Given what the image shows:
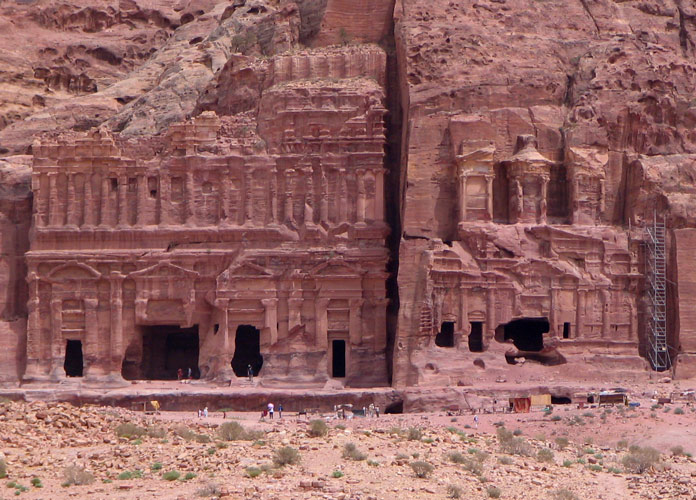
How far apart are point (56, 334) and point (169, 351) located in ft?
19.0

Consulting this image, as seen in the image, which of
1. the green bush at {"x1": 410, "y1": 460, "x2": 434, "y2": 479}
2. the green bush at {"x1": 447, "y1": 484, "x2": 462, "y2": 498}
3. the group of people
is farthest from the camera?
the group of people

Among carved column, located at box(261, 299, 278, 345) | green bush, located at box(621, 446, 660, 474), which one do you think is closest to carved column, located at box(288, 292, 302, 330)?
carved column, located at box(261, 299, 278, 345)

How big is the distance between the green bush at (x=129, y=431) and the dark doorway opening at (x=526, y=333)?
1929cm

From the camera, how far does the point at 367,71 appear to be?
184 ft

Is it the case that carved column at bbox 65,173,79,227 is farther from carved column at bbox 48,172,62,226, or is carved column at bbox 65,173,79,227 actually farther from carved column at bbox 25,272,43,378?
carved column at bbox 25,272,43,378

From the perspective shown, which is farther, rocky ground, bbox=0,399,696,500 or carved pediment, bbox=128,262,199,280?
carved pediment, bbox=128,262,199,280

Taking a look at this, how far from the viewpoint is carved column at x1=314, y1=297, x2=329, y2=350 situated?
5359 centimetres

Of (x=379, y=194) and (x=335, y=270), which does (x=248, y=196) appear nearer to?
(x=335, y=270)

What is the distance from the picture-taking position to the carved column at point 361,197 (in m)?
54.2

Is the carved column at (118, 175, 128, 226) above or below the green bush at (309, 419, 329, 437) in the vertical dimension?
above

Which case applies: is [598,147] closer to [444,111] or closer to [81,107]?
[444,111]

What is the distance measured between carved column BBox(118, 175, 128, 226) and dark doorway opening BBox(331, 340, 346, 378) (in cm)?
969

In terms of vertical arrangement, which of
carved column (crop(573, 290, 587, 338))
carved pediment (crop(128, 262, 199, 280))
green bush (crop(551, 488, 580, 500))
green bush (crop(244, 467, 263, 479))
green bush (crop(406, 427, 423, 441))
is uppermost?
carved pediment (crop(128, 262, 199, 280))

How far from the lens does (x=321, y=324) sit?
176ft
